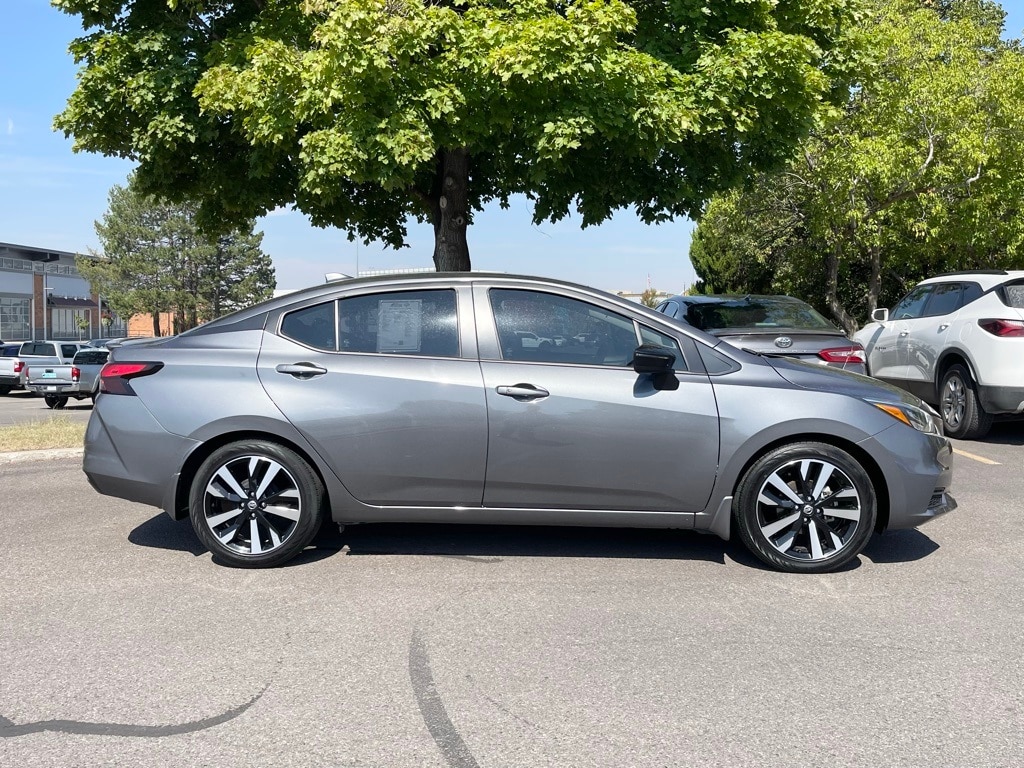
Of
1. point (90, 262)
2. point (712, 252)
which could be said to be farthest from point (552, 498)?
point (90, 262)

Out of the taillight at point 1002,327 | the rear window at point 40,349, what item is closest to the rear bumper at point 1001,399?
the taillight at point 1002,327

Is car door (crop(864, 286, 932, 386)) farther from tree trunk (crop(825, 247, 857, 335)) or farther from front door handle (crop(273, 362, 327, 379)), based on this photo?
tree trunk (crop(825, 247, 857, 335))

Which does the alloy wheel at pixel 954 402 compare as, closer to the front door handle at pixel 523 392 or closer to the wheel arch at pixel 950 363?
the wheel arch at pixel 950 363

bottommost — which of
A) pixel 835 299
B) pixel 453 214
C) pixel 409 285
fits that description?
pixel 409 285

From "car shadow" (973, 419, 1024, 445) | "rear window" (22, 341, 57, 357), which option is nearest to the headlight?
"car shadow" (973, 419, 1024, 445)

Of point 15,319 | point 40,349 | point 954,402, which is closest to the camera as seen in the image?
point 954,402

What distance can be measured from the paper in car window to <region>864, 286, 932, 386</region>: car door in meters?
7.61

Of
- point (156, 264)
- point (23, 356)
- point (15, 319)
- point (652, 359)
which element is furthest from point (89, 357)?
point (15, 319)

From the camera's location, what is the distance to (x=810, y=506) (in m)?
4.85

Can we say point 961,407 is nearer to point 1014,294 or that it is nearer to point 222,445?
point 1014,294

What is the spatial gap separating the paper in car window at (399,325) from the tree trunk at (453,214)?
6.99m

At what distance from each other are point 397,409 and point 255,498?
925 millimetres

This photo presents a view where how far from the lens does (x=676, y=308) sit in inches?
380

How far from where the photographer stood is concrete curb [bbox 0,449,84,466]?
8148 mm
